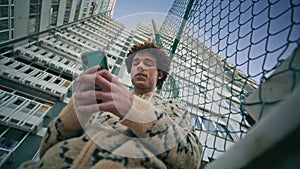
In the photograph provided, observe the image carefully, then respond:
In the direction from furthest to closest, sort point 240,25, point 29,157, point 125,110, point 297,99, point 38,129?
point 38,129, point 29,157, point 240,25, point 125,110, point 297,99

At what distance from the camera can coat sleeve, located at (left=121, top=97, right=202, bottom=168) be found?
566 mm

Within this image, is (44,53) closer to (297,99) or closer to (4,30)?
(4,30)

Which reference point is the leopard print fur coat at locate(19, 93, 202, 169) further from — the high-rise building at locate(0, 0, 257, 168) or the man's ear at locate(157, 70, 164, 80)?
the man's ear at locate(157, 70, 164, 80)

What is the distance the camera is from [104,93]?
1.73 ft

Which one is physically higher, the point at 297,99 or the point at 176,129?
the point at 297,99

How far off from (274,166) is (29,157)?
350cm

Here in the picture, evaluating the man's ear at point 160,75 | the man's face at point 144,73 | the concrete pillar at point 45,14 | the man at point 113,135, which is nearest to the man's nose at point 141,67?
the man's face at point 144,73

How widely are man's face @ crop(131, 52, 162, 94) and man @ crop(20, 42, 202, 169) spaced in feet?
1.48

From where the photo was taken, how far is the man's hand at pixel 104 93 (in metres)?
0.52

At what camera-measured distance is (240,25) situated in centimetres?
111

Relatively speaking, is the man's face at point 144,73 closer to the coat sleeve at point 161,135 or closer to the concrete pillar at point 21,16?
the coat sleeve at point 161,135

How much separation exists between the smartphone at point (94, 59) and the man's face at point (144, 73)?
1.77 ft

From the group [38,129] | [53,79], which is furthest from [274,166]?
[53,79]

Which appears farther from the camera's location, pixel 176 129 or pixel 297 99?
pixel 176 129
